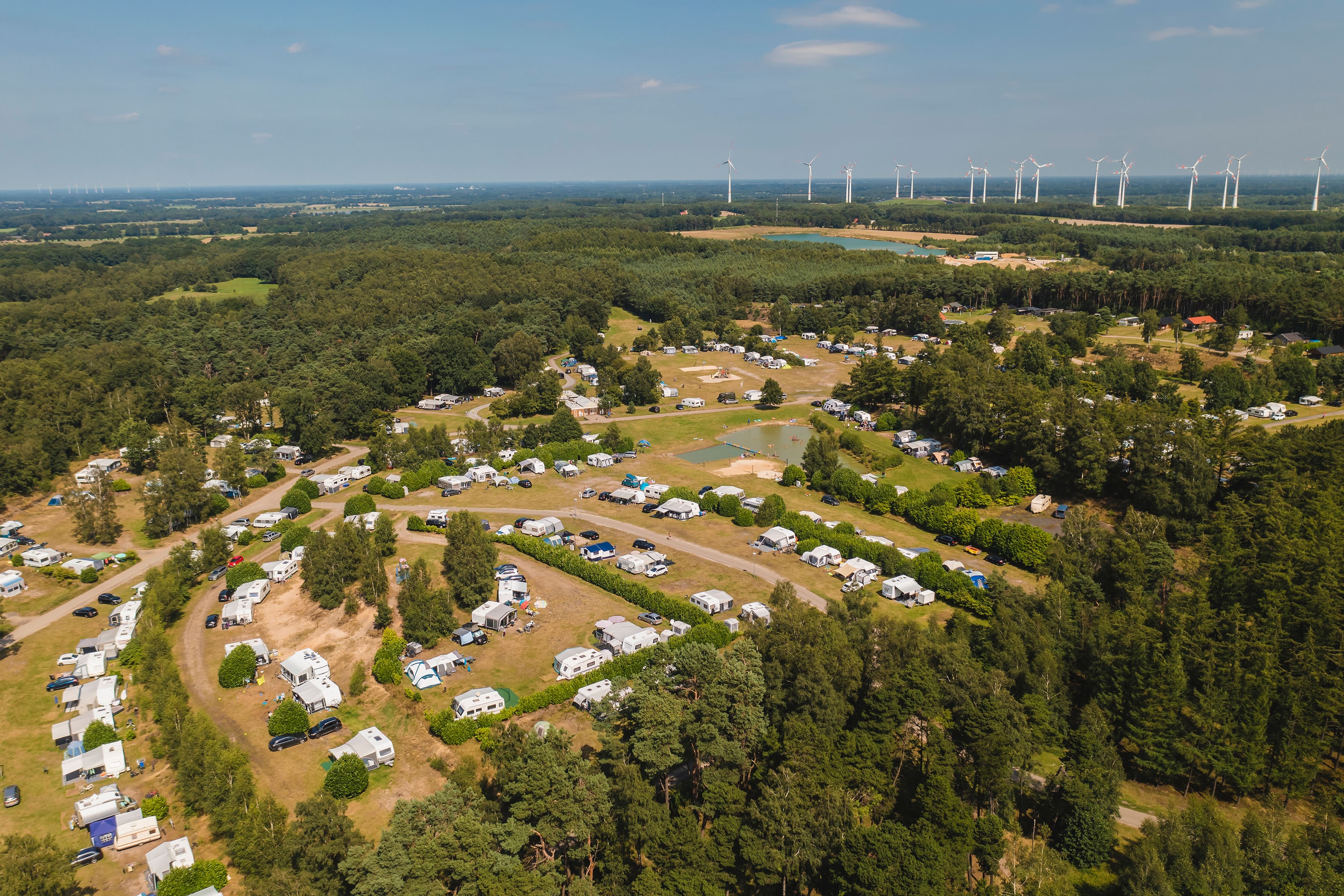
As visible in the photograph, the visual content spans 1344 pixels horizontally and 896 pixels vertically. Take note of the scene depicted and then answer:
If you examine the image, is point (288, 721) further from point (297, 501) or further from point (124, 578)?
point (297, 501)

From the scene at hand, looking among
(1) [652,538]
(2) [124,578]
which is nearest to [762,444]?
(1) [652,538]

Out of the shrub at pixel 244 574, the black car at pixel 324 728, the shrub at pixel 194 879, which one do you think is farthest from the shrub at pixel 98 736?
the shrub at pixel 244 574

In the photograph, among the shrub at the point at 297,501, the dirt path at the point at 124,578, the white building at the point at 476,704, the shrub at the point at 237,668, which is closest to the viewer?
the white building at the point at 476,704

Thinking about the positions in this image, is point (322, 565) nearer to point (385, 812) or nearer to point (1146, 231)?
point (385, 812)

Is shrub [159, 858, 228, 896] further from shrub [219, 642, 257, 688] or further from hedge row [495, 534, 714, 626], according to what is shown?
hedge row [495, 534, 714, 626]

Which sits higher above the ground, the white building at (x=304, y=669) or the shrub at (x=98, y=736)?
the white building at (x=304, y=669)

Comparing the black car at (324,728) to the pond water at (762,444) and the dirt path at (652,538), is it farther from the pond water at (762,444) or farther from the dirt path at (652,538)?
the pond water at (762,444)

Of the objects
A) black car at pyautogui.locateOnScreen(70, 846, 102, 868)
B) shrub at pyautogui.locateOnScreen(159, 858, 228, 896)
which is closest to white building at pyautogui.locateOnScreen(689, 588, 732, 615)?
shrub at pyautogui.locateOnScreen(159, 858, 228, 896)

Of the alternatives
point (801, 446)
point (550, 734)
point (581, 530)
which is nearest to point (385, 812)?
point (550, 734)
